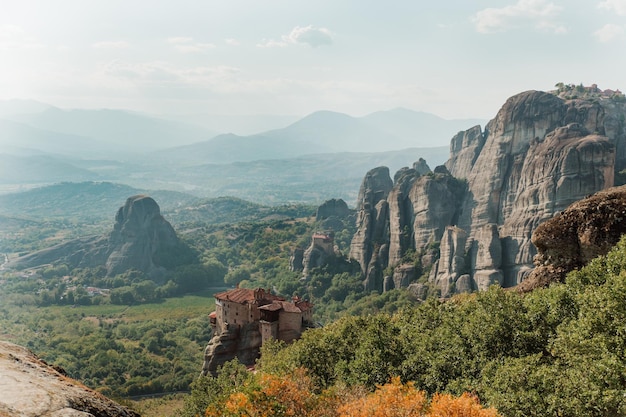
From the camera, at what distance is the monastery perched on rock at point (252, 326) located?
45.2 m

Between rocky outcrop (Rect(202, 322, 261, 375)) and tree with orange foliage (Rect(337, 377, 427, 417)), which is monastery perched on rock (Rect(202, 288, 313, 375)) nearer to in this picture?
rocky outcrop (Rect(202, 322, 261, 375))

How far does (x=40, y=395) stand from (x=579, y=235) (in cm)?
2915

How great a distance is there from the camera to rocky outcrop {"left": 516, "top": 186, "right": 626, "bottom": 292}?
89.3 ft

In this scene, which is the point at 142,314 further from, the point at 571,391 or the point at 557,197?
the point at 571,391

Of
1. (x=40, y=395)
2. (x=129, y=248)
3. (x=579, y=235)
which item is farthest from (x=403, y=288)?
(x=129, y=248)

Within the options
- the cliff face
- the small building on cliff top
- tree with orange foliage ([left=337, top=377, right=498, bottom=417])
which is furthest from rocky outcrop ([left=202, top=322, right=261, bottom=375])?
the cliff face

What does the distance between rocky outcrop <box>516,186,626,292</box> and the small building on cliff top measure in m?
21.4

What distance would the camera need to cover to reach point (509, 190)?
→ 77812 mm

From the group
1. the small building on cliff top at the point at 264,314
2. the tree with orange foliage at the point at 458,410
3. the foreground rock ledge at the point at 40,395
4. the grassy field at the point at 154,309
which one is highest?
the foreground rock ledge at the point at 40,395

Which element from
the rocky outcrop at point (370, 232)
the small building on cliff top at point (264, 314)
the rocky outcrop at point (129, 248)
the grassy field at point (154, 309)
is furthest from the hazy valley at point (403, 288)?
the small building on cliff top at point (264, 314)

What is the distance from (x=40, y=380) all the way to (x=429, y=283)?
7350cm

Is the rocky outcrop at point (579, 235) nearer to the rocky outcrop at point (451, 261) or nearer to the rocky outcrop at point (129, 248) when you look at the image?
the rocky outcrop at point (451, 261)

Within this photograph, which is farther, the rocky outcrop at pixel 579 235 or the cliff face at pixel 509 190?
the cliff face at pixel 509 190

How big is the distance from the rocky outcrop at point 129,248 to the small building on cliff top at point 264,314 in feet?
299
